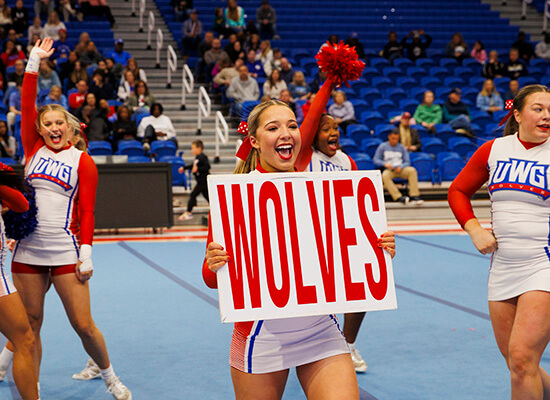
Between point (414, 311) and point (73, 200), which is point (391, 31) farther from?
point (73, 200)

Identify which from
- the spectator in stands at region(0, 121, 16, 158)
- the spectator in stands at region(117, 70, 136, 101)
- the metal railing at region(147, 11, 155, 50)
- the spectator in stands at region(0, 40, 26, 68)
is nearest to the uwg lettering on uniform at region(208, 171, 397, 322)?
the spectator in stands at region(0, 121, 16, 158)

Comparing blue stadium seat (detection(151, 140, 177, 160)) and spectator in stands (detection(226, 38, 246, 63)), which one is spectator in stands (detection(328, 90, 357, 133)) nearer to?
spectator in stands (detection(226, 38, 246, 63))

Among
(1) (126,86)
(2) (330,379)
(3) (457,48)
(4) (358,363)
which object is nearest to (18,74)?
(1) (126,86)

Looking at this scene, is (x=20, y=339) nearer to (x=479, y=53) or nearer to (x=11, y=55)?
(x=11, y=55)

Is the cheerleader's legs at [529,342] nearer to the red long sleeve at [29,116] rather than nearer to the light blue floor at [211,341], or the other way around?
the light blue floor at [211,341]

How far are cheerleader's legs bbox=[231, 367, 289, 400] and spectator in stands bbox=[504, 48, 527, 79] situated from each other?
1606cm

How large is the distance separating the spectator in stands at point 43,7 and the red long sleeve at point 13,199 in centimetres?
1372

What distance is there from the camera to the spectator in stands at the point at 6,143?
37.6 ft

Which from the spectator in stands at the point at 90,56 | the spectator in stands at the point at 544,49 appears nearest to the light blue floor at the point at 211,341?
the spectator in stands at the point at 90,56

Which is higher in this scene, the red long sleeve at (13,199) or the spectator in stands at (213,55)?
the spectator in stands at (213,55)

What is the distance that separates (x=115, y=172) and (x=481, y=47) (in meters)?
11.7

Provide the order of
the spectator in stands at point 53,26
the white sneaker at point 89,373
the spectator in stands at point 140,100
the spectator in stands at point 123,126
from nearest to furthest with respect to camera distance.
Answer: the white sneaker at point 89,373 < the spectator in stands at point 123,126 < the spectator in stands at point 140,100 < the spectator in stands at point 53,26

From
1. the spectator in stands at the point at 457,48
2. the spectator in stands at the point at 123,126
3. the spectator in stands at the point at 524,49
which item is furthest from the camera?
the spectator in stands at the point at 524,49

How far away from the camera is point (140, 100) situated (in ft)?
44.2
